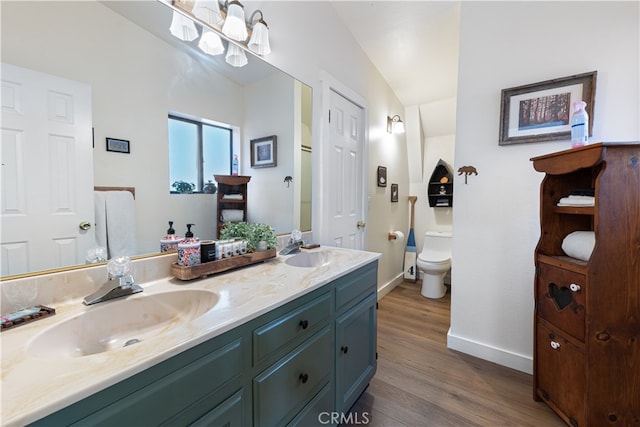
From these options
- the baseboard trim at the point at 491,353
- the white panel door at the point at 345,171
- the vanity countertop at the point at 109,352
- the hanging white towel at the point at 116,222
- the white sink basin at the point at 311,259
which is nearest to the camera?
the vanity countertop at the point at 109,352

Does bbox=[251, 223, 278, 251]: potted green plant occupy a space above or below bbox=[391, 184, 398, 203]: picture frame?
below

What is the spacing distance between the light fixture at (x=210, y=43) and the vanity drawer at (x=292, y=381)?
1458 millimetres

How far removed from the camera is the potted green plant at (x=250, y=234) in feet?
4.70

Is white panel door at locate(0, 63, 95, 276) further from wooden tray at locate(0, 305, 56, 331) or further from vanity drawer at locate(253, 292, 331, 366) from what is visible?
vanity drawer at locate(253, 292, 331, 366)

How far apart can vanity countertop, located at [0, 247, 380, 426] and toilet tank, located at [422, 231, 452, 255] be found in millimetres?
2547

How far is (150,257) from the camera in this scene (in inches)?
43.5

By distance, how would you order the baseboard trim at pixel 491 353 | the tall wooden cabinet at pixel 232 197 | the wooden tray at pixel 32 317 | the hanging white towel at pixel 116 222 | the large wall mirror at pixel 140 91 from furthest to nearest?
the baseboard trim at pixel 491 353
the tall wooden cabinet at pixel 232 197
the hanging white towel at pixel 116 222
the large wall mirror at pixel 140 91
the wooden tray at pixel 32 317

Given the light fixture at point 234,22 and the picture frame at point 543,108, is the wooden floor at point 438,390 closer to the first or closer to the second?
the picture frame at point 543,108

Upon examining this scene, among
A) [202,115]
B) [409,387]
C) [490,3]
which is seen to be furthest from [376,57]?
[409,387]

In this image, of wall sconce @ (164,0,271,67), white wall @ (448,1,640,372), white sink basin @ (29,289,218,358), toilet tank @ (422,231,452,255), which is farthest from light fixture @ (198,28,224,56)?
toilet tank @ (422,231,452,255)

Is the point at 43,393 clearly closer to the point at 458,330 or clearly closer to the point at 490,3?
the point at 458,330

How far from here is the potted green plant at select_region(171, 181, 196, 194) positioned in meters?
1.21

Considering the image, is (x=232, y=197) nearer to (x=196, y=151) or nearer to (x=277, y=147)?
(x=196, y=151)

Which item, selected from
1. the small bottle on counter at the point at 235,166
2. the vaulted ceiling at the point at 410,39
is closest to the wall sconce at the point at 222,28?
the small bottle on counter at the point at 235,166
